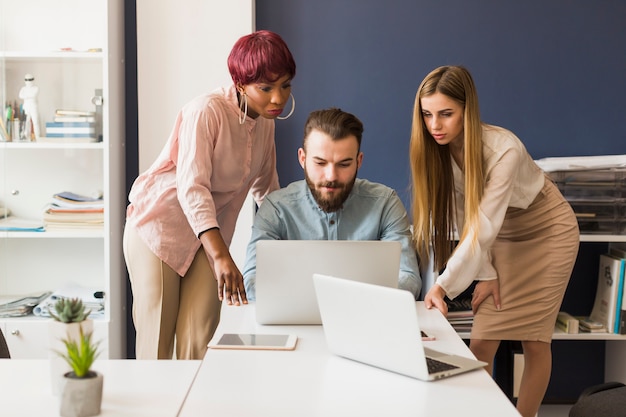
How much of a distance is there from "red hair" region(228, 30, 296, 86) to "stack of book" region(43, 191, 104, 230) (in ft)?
4.11

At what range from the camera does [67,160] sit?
330 cm

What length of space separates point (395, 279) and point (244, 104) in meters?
0.81

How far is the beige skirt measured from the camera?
2598 millimetres

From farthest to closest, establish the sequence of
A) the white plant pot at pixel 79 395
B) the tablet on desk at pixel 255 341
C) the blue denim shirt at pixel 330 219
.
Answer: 1. the blue denim shirt at pixel 330 219
2. the tablet on desk at pixel 255 341
3. the white plant pot at pixel 79 395

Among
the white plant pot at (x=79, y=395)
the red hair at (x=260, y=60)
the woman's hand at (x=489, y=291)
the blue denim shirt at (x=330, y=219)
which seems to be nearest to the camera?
the white plant pot at (x=79, y=395)

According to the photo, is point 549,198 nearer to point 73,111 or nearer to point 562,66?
point 562,66

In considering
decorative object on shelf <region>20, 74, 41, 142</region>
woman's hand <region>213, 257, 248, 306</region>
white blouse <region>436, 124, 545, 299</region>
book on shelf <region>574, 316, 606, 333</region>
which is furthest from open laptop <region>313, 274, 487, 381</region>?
decorative object on shelf <region>20, 74, 41, 142</region>

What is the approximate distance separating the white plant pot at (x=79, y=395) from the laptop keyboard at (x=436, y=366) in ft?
2.01

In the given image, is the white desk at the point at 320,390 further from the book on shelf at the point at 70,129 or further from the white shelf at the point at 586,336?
the book on shelf at the point at 70,129

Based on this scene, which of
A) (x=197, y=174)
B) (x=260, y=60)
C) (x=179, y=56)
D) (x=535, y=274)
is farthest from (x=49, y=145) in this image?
(x=535, y=274)

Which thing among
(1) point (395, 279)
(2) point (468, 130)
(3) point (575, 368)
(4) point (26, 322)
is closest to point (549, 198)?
(2) point (468, 130)

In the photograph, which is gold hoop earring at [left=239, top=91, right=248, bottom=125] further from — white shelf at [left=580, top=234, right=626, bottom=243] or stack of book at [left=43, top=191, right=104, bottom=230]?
white shelf at [left=580, top=234, right=626, bottom=243]

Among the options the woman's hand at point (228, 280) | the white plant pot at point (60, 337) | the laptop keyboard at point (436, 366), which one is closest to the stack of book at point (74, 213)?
the woman's hand at point (228, 280)

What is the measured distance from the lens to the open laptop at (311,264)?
5.98ft
